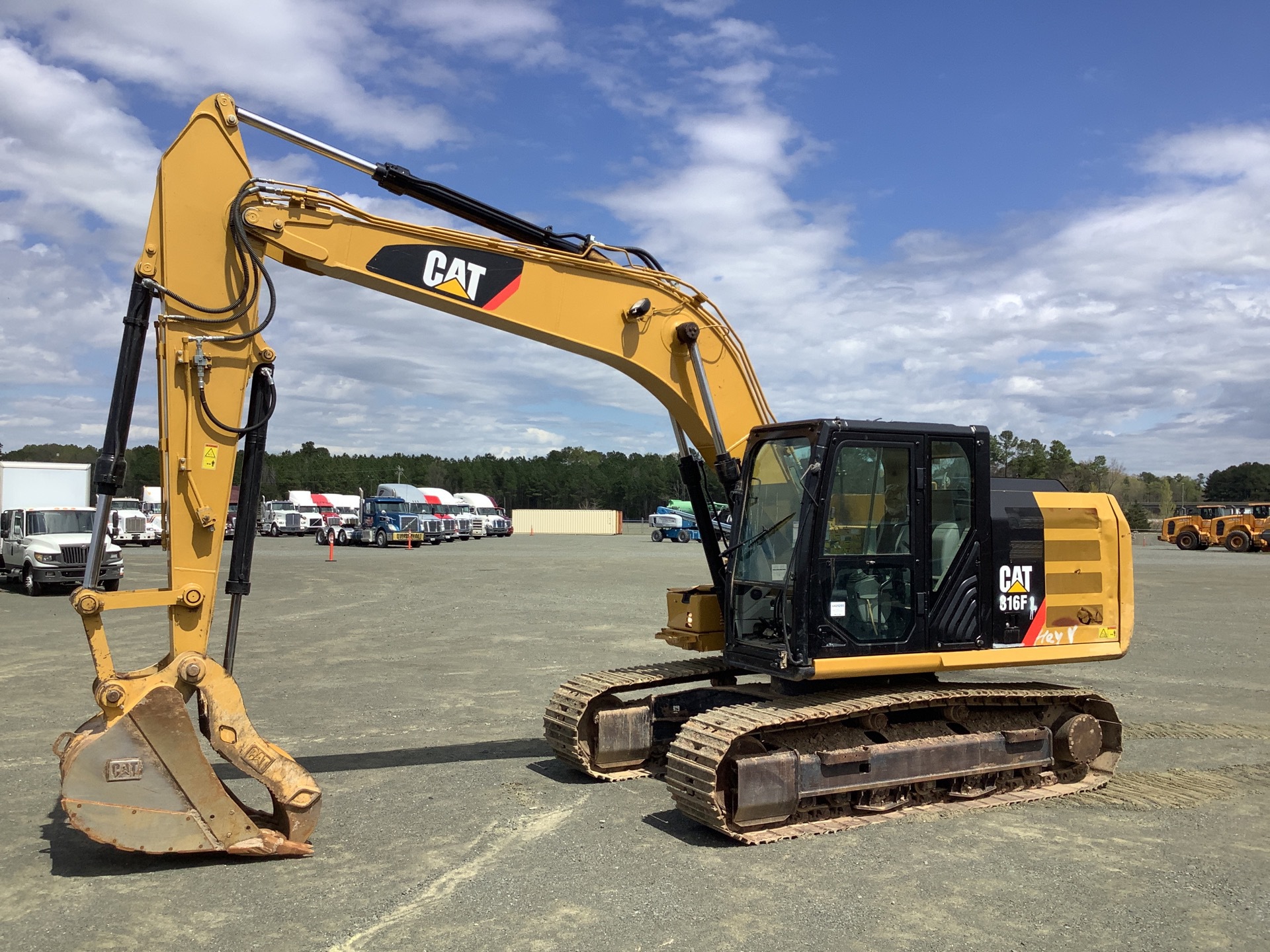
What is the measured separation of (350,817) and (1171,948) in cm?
528

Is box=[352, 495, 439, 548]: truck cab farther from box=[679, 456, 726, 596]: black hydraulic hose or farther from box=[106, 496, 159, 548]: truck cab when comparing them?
box=[679, 456, 726, 596]: black hydraulic hose

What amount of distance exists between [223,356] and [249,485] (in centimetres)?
90

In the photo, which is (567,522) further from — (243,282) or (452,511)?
(243,282)

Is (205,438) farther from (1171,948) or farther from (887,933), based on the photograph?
(1171,948)

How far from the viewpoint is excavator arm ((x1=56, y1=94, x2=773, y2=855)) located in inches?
239

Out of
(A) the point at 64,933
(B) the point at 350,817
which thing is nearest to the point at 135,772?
(A) the point at 64,933

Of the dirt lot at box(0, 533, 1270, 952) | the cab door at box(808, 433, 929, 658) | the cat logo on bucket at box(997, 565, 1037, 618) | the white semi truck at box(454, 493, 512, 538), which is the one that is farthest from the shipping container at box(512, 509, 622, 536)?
the cab door at box(808, 433, 929, 658)

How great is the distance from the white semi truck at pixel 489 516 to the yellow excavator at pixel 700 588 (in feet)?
180

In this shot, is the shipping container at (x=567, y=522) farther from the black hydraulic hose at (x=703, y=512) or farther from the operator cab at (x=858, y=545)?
the operator cab at (x=858, y=545)

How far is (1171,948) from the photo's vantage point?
206 inches

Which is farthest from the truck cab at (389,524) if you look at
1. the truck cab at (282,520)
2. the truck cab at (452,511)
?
the truck cab at (282,520)

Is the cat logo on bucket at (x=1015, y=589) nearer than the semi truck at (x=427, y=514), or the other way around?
the cat logo on bucket at (x=1015, y=589)

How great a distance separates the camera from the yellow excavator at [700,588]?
6348mm

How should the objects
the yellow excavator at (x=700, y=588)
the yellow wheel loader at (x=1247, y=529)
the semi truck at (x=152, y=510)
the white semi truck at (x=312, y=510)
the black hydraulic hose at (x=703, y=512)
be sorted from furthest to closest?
the white semi truck at (x=312, y=510)
the semi truck at (x=152, y=510)
the yellow wheel loader at (x=1247, y=529)
the black hydraulic hose at (x=703, y=512)
the yellow excavator at (x=700, y=588)
